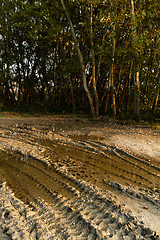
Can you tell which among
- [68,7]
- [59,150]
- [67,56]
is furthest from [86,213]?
[67,56]

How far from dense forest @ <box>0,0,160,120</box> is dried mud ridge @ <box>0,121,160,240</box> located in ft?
21.0

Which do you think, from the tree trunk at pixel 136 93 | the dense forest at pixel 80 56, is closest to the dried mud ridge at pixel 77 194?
the tree trunk at pixel 136 93

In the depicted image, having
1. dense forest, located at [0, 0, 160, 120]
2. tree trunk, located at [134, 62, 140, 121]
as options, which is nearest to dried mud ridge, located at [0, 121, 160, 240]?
tree trunk, located at [134, 62, 140, 121]

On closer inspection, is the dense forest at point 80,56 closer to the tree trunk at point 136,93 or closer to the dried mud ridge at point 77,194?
the tree trunk at point 136,93

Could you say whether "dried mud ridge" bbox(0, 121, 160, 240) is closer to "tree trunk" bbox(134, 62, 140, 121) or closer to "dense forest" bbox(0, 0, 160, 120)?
"tree trunk" bbox(134, 62, 140, 121)

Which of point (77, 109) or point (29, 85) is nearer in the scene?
point (77, 109)

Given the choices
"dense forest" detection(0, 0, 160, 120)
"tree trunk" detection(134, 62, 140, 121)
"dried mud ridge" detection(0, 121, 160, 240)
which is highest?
"dense forest" detection(0, 0, 160, 120)

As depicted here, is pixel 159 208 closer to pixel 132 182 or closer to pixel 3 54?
pixel 132 182

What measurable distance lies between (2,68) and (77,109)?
7442mm

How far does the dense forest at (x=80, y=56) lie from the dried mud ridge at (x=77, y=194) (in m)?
6.40

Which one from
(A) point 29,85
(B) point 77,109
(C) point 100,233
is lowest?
(C) point 100,233

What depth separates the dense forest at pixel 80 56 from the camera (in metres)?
10.8

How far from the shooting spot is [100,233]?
7.80 feet

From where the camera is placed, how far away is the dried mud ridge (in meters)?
2.45
